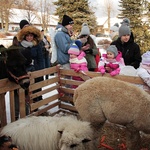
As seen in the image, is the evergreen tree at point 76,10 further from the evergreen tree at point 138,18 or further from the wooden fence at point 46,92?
the wooden fence at point 46,92

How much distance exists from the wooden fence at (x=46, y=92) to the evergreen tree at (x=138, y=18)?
10.3 m

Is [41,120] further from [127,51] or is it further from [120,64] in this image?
[127,51]

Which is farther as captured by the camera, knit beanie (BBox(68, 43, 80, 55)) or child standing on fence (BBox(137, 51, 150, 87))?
knit beanie (BBox(68, 43, 80, 55))

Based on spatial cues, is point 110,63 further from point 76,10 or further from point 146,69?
point 76,10

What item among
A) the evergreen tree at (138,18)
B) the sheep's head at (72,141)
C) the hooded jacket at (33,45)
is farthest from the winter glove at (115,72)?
the evergreen tree at (138,18)

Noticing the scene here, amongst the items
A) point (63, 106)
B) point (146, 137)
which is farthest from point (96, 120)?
point (63, 106)

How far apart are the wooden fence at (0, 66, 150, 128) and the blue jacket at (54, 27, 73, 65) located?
9.3 inches

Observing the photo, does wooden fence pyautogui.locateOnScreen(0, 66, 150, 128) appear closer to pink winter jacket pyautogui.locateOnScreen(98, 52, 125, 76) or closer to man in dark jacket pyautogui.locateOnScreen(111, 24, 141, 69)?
pink winter jacket pyautogui.locateOnScreen(98, 52, 125, 76)

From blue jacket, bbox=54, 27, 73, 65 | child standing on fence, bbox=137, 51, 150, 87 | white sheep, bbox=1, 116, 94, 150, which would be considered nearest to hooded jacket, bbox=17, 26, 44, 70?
blue jacket, bbox=54, 27, 73, 65

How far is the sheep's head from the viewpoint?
253 centimetres

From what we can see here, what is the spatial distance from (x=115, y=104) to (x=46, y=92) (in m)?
2.03

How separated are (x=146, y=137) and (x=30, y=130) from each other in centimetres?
207

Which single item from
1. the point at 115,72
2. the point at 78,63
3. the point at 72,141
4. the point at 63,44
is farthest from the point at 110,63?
the point at 72,141

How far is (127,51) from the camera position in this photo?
4.55 m
